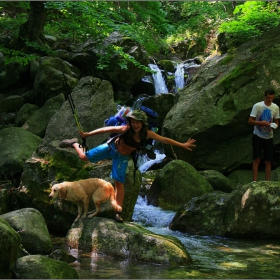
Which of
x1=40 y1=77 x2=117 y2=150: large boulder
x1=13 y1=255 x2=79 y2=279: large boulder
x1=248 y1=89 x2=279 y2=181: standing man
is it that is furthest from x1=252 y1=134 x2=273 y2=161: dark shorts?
x1=13 y1=255 x2=79 y2=279: large boulder

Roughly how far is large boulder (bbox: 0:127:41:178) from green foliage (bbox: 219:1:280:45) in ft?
27.1

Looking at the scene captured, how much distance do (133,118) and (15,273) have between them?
2732 mm

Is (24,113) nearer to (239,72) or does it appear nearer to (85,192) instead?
(239,72)

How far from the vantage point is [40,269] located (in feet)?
16.7

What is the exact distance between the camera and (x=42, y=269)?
5.08 m

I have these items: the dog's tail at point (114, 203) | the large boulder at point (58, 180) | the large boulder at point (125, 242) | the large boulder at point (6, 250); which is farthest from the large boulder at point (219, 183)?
the large boulder at point (6, 250)

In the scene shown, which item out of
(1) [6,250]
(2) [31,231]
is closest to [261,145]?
(2) [31,231]

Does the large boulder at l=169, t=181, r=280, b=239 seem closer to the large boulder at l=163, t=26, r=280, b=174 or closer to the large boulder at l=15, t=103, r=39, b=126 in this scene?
the large boulder at l=163, t=26, r=280, b=174

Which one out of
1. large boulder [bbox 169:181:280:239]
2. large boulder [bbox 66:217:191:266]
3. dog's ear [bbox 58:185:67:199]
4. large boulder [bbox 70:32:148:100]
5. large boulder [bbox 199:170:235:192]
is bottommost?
large boulder [bbox 66:217:191:266]

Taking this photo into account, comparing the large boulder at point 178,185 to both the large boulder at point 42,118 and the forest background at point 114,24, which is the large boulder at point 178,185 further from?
the large boulder at point 42,118

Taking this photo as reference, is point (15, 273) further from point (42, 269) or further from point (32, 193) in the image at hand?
point (32, 193)

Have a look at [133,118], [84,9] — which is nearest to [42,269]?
[133,118]

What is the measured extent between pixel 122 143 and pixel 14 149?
4516mm

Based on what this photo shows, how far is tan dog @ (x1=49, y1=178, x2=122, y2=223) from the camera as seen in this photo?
24.5 feet
